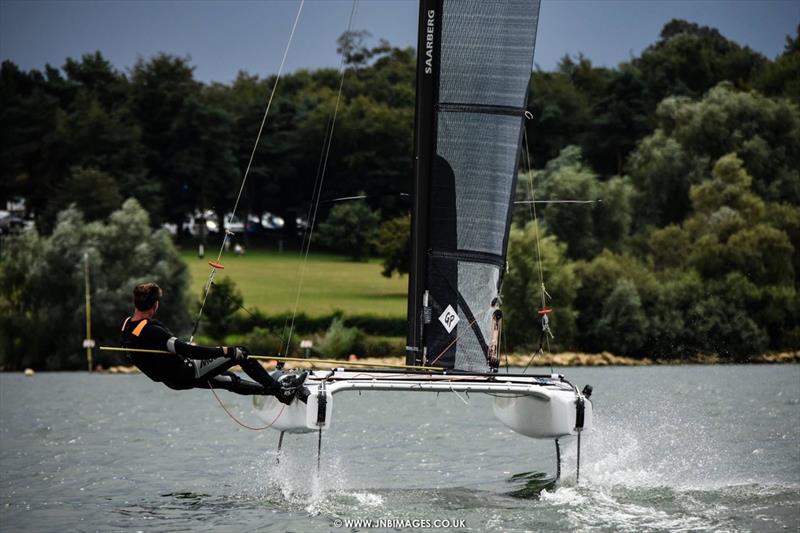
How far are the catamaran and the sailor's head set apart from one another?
2485 millimetres

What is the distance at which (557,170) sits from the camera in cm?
5400

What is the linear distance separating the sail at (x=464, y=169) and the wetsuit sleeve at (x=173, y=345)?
10.3ft

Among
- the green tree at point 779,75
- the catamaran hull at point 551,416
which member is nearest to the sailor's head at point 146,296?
the catamaran hull at point 551,416

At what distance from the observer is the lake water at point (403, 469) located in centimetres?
1106

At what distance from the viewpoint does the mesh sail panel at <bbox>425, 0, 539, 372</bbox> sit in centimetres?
1287

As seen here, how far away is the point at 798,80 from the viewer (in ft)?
212

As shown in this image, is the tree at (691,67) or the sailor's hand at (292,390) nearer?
the sailor's hand at (292,390)

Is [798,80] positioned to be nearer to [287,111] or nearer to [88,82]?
[287,111]

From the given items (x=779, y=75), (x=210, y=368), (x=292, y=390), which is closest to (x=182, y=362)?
(x=210, y=368)

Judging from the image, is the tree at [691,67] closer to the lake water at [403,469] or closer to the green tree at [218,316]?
the green tree at [218,316]

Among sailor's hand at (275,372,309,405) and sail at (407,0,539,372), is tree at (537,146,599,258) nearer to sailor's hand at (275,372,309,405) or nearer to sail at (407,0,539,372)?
sail at (407,0,539,372)

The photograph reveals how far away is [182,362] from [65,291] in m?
32.5

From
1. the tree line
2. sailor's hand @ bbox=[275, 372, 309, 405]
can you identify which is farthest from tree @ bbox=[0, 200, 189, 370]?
sailor's hand @ bbox=[275, 372, 309, 405]


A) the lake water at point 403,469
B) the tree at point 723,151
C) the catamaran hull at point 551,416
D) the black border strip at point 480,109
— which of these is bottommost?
the lake water at point 403,469
